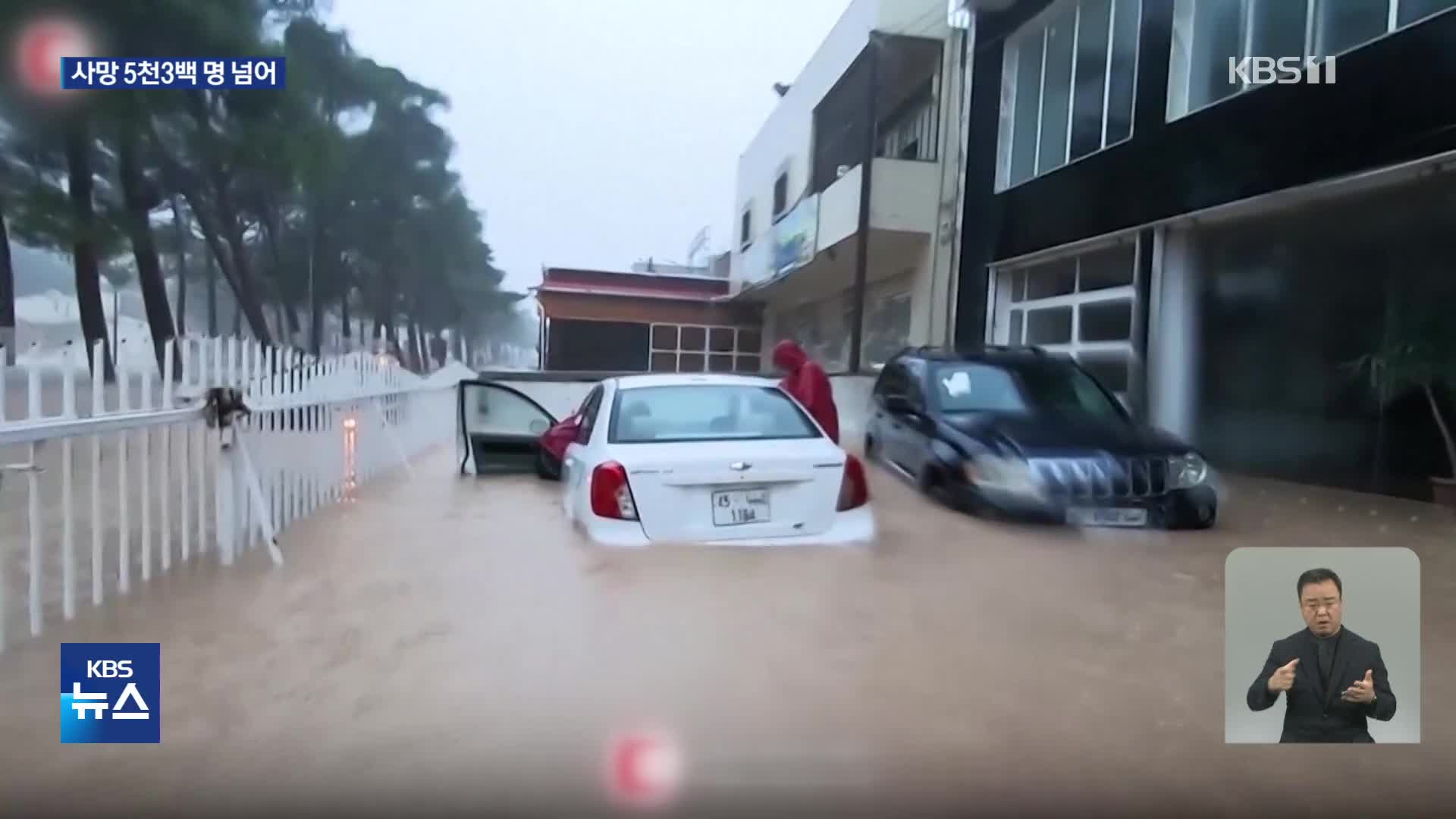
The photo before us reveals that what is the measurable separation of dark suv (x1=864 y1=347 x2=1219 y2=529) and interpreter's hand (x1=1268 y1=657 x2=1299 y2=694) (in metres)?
3.14

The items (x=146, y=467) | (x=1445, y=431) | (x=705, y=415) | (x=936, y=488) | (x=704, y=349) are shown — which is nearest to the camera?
(x=146, y=467)

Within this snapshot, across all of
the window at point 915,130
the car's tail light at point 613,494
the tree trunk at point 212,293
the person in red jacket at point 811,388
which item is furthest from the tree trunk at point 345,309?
the car's tail light at point 613,494

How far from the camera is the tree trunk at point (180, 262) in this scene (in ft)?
40.3

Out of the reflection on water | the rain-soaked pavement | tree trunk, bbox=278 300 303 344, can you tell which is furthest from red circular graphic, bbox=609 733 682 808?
tree trunk, bbox=278 300 303 344

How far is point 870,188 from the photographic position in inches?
571

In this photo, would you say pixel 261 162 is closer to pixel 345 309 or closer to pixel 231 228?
pixel 231 228

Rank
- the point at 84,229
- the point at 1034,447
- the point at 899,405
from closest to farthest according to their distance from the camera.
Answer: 1. the point at 1034,447
2. the point at 899,405
3. the point at 84,229

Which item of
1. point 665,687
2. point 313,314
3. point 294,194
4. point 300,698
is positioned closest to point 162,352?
point 300,698

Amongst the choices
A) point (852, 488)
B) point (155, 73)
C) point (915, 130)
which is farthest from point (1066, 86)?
point (155, 73)

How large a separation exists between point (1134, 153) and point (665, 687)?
9.11 m

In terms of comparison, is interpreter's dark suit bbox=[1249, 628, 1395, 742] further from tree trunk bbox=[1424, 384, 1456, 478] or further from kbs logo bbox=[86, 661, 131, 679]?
tree trunk bbox=[1424, 384, 1456, 478]

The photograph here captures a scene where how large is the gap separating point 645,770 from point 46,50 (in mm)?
5348

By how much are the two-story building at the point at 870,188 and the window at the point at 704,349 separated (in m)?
2.46

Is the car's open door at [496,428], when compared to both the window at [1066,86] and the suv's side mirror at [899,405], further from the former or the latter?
the window at [1066,86]
